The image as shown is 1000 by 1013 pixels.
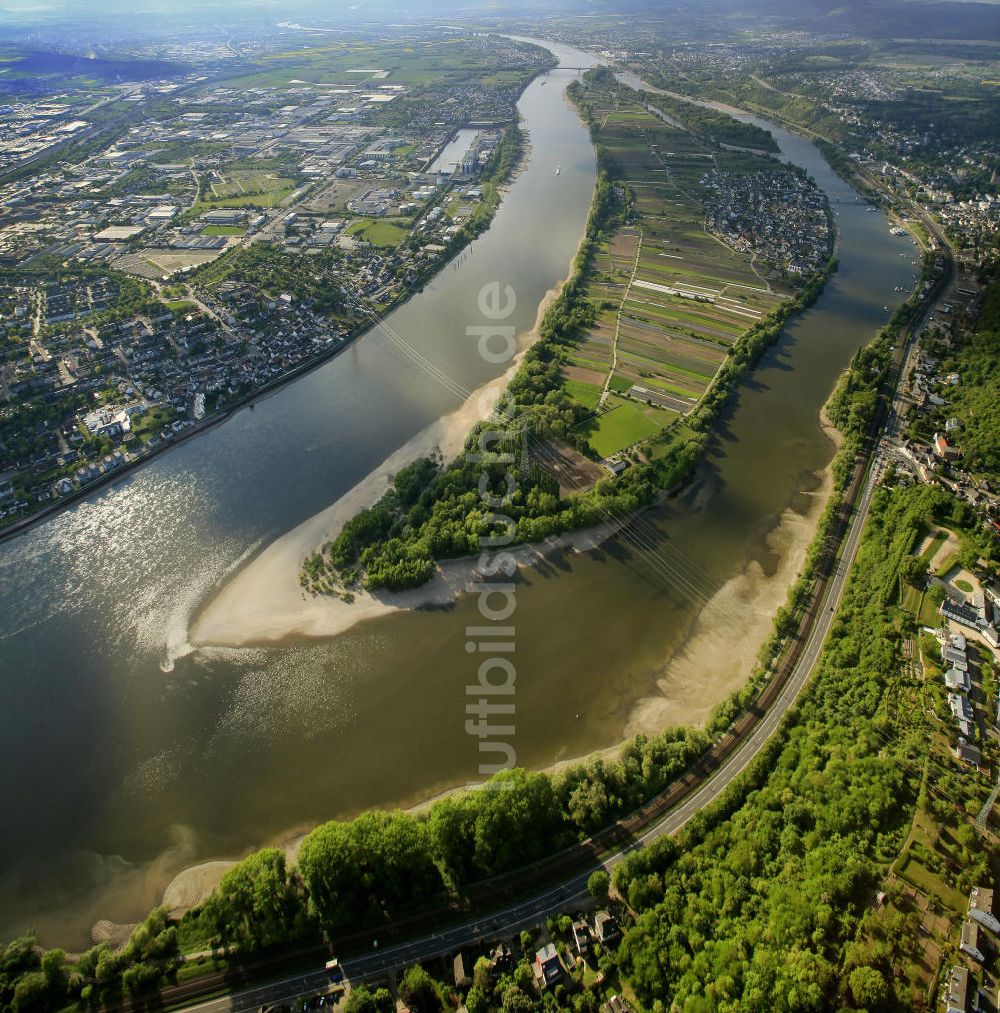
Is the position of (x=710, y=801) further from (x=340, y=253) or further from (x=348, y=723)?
(x=340, y=253)

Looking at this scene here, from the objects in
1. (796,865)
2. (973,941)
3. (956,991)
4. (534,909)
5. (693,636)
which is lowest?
(534,909)

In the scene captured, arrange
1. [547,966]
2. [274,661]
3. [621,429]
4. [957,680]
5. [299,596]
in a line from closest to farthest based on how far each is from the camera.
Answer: [547,966]
[957,680]
[274,661]
[299,596]
[621,429]

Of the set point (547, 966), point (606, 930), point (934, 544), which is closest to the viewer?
point (547, 966)

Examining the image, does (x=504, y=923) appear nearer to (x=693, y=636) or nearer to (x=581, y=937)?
(x=581, y=937)

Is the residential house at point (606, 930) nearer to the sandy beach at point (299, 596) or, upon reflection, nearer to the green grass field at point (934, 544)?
the sandy beach at point (299, 596)

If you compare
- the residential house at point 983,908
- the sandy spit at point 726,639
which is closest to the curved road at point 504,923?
the sandy spit at point 726,639

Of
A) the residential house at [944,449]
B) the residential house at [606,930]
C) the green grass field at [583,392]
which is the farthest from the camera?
the green grass field at [583,392]

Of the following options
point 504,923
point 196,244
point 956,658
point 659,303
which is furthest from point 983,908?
point 196,244
